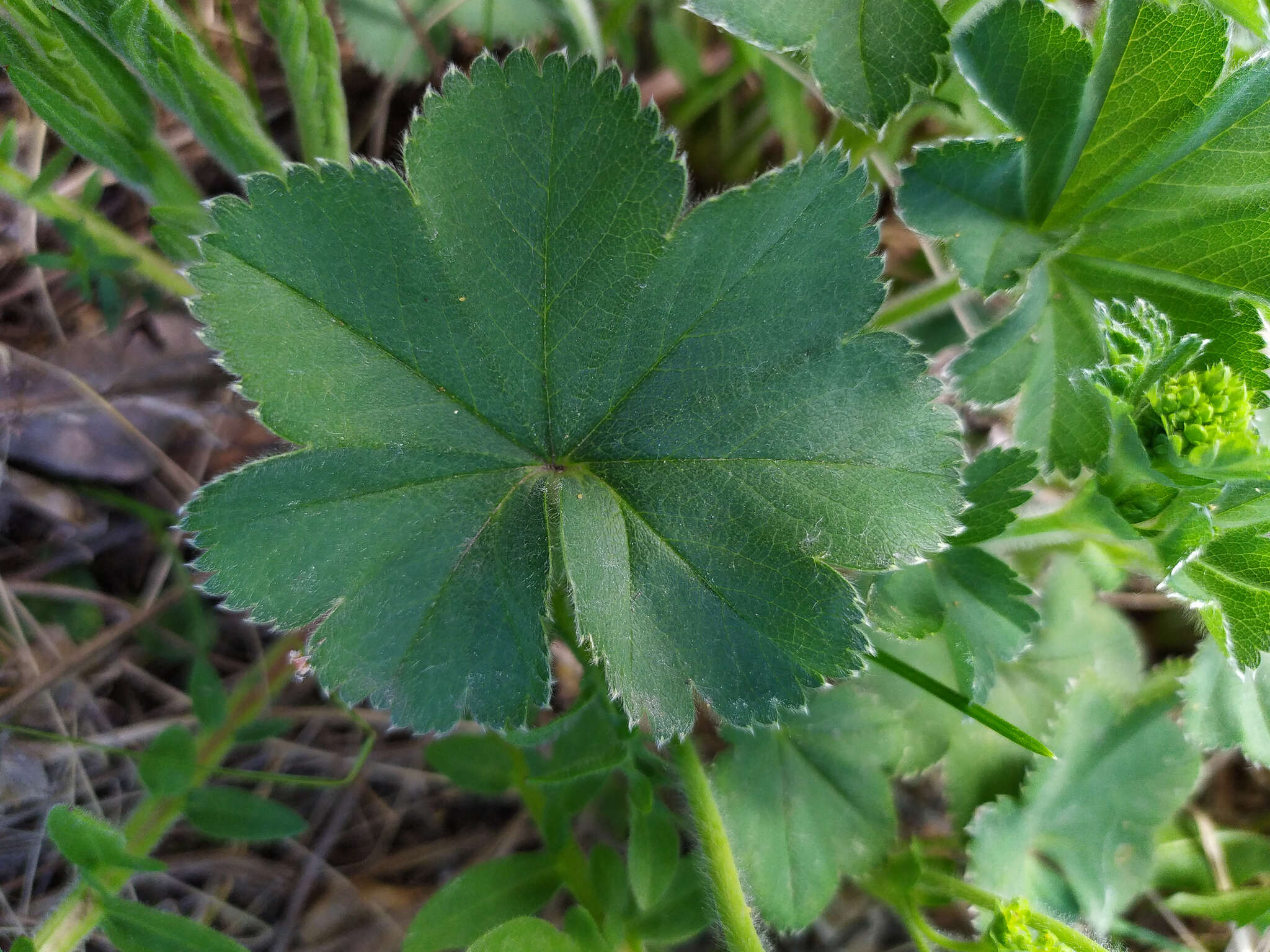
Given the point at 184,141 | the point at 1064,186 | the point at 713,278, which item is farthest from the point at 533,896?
the point at 184,141

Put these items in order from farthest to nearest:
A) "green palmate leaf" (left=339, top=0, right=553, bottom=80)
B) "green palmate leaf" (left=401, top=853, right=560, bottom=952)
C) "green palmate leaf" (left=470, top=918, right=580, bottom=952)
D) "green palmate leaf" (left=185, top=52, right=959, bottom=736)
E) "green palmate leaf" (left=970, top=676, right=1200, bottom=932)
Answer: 1. "green palmate leaf" (left=339, top=0, right=553, bottom=80)
2. "green palmate leaf" (left=970, top=676, right=1200, bottom=932)
3. "green palmate leaf" (left=401, top=853, right=560, bottom=952)
4. "green palmate leaf" (left=470, top=918, right=580, bottom=952)
5. "green palmate leaf" (left=185, top=52, right=959, bottom=736)

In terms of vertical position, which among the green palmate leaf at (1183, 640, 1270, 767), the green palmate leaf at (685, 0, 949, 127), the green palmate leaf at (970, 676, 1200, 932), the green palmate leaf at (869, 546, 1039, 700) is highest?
the green palmate leaf at (685, 0, 949, 127)

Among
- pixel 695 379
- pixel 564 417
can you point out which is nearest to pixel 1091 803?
pixel 695 379

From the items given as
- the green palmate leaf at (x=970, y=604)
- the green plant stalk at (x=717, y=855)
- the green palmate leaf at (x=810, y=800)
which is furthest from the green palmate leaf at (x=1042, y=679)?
the green plant stalk at (x=717, y=855)

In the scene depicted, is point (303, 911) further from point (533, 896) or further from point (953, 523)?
point (953, 523)

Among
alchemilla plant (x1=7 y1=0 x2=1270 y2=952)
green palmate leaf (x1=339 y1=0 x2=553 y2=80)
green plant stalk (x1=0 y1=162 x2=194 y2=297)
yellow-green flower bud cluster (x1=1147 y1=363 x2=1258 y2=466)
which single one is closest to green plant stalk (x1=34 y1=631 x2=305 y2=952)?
alchemilla plant (x1=7 y1=0 x2=1270 y2=952)

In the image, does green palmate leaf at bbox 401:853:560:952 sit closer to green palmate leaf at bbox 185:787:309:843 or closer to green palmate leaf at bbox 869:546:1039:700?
green palmate leaf at bbox 185:787:309:843
